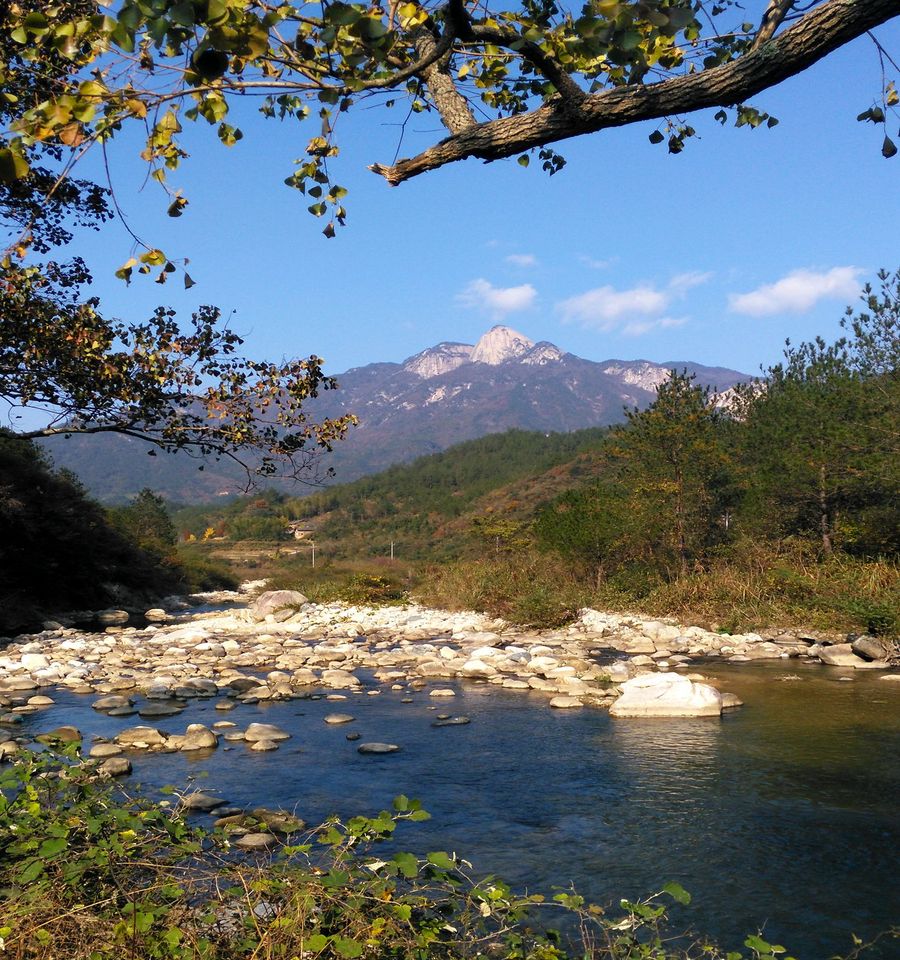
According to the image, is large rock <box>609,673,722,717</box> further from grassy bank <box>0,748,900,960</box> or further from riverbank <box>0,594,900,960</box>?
grassy bank <box>0,748,900,960</box>

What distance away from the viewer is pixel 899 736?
9.22 meters

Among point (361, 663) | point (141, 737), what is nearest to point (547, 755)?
point (141, 737)

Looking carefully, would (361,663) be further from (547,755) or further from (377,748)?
(547,755)

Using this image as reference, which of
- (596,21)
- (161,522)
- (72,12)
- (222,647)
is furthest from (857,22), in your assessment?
(161,522)

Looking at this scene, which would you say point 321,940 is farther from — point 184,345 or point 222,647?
point 222,647

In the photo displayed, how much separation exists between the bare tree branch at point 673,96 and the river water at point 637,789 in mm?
4527

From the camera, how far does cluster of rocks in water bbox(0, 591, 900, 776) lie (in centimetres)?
1063

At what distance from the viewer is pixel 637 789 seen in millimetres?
7621

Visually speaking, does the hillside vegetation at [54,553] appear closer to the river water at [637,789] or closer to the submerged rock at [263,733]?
the river water at [637,789]

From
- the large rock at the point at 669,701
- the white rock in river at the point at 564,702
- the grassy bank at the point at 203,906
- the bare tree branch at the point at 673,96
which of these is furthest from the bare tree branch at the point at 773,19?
the white rock in river at the point at 564,702

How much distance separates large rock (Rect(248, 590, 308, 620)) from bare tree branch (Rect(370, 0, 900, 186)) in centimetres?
2333

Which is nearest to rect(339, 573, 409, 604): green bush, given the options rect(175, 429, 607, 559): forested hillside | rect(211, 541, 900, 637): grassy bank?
rect(211, 541, 900, 637): grassy bank

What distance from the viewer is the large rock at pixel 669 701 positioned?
10.5m

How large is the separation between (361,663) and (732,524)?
1196 centimetres
